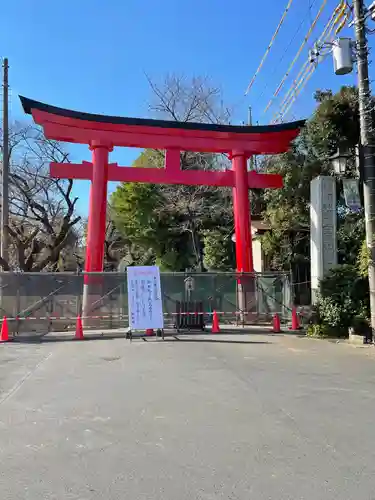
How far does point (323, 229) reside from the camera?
1716cm

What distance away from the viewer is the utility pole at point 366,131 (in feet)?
43.7

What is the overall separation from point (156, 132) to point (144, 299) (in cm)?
699

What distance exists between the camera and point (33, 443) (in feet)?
16.8

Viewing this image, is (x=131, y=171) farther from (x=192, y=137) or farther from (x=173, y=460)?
(x=173, y=460)

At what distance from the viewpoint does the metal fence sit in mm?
16016

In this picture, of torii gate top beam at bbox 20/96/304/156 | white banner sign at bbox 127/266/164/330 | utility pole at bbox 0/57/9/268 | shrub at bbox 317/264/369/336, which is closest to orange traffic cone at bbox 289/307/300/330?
shrub at bbox 317/264/369/336

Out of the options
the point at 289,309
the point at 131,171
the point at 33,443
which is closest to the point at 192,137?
the point at 131,171

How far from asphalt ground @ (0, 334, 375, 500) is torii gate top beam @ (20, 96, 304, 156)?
10.1 m

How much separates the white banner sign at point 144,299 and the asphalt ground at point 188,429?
4.13 meters

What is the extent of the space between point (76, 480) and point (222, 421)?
2250 millimetres

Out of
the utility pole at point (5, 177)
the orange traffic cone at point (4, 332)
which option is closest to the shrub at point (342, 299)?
the orange traffic cone at point (4, 332)

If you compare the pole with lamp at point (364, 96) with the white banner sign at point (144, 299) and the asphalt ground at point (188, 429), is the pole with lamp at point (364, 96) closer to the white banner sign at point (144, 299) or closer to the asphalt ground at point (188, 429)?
the asphalt ground at point (188, 429)

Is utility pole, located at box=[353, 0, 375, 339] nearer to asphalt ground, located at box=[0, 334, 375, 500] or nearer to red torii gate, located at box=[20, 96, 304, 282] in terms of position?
asphalt ground, located at box=[0, 334, 375, 500]

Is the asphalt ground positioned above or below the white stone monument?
below
